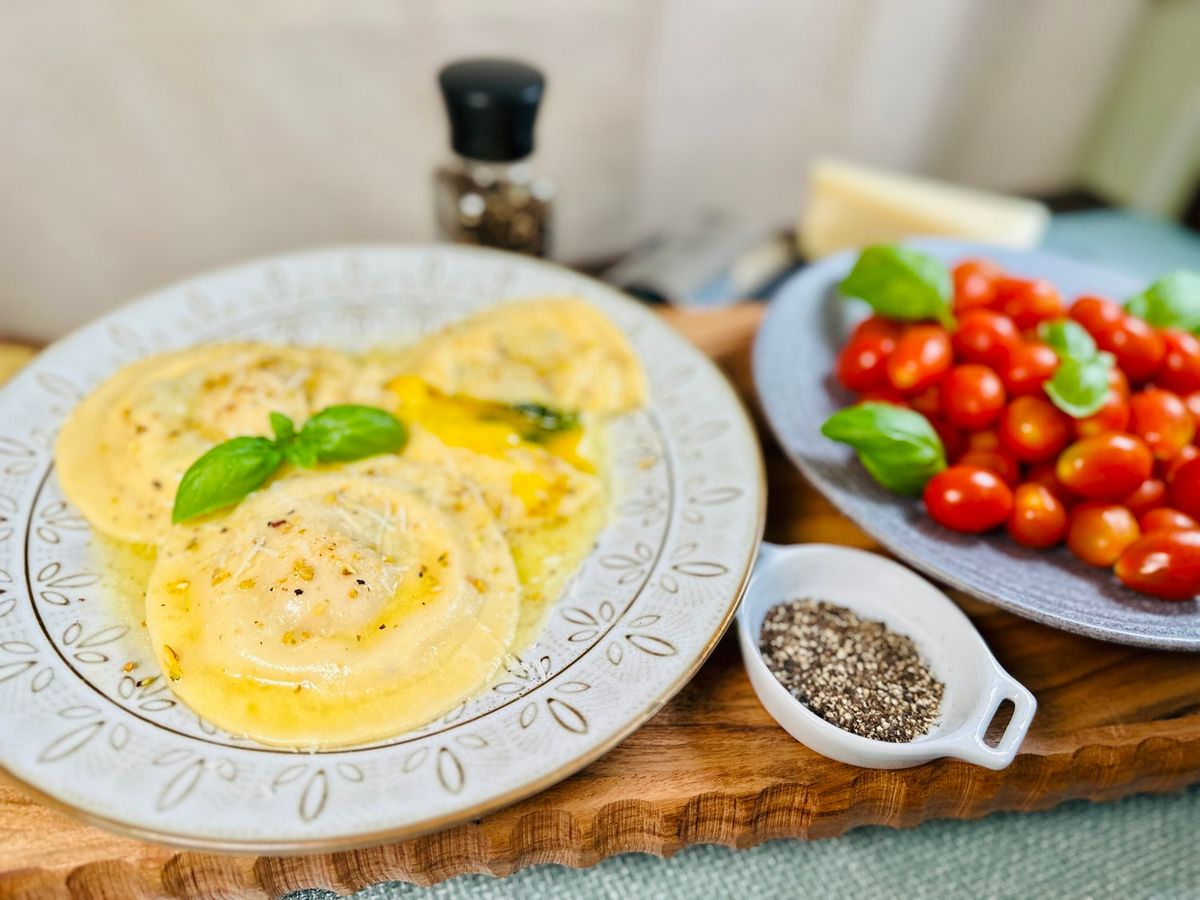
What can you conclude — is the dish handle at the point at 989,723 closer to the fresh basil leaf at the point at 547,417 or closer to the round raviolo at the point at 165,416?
the fresh basil leaf at the point at 547,417

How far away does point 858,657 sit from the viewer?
1921 mm

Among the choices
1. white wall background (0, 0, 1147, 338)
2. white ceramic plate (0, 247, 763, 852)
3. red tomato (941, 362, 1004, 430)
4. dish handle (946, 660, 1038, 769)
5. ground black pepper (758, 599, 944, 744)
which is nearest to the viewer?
white ceramic plate (0, 247, 763, 852)

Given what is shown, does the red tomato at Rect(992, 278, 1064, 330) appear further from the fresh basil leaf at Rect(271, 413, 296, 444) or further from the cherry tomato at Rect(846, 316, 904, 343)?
the fresh basil leaf at Rect(271, 413, 296, 444)

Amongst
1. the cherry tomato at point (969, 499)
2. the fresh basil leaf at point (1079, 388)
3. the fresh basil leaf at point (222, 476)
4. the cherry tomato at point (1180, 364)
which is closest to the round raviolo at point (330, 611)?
the fresh basil leaf at point (222, 476)

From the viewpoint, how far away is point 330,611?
1.79m

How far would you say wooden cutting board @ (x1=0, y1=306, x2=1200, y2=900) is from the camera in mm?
1597

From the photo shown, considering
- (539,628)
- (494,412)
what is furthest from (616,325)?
(539,628)

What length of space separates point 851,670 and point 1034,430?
731 mm

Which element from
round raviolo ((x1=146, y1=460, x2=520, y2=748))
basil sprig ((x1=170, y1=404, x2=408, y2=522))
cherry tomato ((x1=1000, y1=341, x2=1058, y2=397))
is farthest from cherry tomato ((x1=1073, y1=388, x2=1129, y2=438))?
basil sprig ((x1=170, y1=404, x2=408, y2=522))

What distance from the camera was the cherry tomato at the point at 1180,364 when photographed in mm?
2260

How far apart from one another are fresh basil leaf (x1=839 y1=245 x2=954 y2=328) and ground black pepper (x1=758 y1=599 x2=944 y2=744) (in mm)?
865

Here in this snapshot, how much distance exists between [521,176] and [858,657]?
1.94 meters

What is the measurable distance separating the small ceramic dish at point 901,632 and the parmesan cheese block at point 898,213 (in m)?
1.85

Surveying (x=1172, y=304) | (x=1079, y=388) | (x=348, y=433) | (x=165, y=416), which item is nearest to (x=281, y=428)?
(x=348, y=433)
